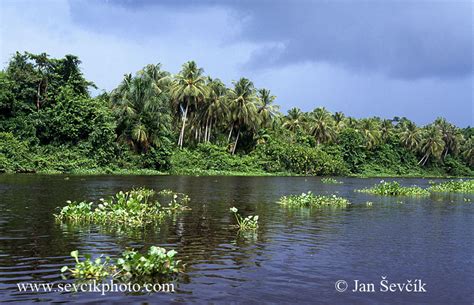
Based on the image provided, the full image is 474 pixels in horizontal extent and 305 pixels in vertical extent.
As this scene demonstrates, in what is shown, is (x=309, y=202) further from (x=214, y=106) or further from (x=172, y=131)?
(x=172, y=131)

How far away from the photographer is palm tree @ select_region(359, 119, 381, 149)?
105 meters

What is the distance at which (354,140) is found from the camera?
318ft

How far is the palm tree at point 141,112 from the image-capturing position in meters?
62.4

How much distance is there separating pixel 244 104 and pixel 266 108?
7.52m

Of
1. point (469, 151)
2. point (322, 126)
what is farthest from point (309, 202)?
point (469, 151)

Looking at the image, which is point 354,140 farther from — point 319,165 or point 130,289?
point 130,289

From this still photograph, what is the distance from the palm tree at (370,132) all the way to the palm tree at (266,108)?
3039cm

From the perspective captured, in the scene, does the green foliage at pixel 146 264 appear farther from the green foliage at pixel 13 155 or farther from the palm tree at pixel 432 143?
the palm tree at pixel 432 143

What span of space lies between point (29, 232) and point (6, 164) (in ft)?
138

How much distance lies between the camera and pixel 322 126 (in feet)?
316

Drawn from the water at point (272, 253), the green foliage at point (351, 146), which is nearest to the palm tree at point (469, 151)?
the green foliage at point (351, 146)

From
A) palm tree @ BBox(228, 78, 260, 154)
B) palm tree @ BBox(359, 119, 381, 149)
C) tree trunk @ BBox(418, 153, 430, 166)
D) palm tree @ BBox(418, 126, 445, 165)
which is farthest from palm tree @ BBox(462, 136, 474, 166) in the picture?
palm tree @ BBox(228, 78, 260, 154)

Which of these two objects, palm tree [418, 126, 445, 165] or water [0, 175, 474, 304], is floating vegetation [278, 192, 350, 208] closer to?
water [0, 175, 474, 304]

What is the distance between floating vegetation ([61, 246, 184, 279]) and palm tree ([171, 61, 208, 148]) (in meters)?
62.7
